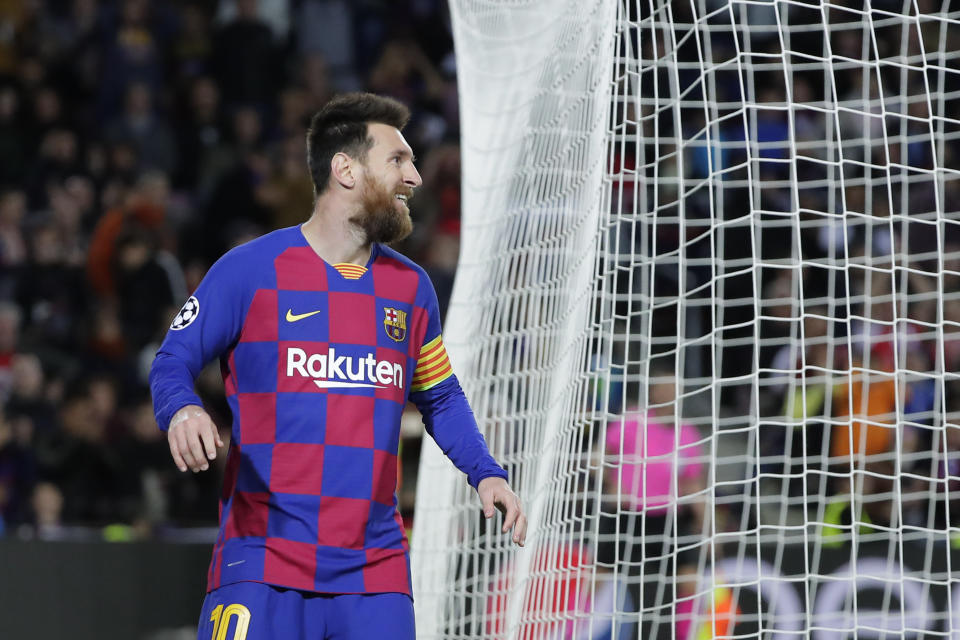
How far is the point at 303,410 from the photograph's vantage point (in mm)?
3141

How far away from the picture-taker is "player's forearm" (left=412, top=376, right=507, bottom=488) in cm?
330

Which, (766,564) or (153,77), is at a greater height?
(153,77)

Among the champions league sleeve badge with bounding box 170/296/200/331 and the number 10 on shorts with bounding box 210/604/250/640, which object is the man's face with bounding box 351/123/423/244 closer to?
the champions league sleeve badge with bounding box 170/296/200/331

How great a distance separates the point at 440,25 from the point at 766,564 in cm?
680

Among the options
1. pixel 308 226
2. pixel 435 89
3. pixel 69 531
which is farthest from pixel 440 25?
pixel 308 226

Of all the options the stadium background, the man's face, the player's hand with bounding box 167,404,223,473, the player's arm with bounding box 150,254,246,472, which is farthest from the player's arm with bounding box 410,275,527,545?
the stadium background

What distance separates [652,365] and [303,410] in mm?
4891

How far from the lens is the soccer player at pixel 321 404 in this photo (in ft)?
10.2

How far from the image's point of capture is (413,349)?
337 cm

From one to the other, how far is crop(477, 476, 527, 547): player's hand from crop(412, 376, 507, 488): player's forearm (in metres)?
0.04

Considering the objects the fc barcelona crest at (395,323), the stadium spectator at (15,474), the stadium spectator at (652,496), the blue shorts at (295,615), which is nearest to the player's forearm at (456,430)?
the fc barcelona crest at (395,323)

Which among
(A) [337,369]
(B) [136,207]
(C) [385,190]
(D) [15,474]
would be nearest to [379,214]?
(C) [385,190]

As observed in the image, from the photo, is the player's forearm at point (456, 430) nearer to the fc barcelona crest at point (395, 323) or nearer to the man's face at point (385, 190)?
the fc barcelona crest at point (395, 323)

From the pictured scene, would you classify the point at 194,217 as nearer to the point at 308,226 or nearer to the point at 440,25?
the point at 440,25
